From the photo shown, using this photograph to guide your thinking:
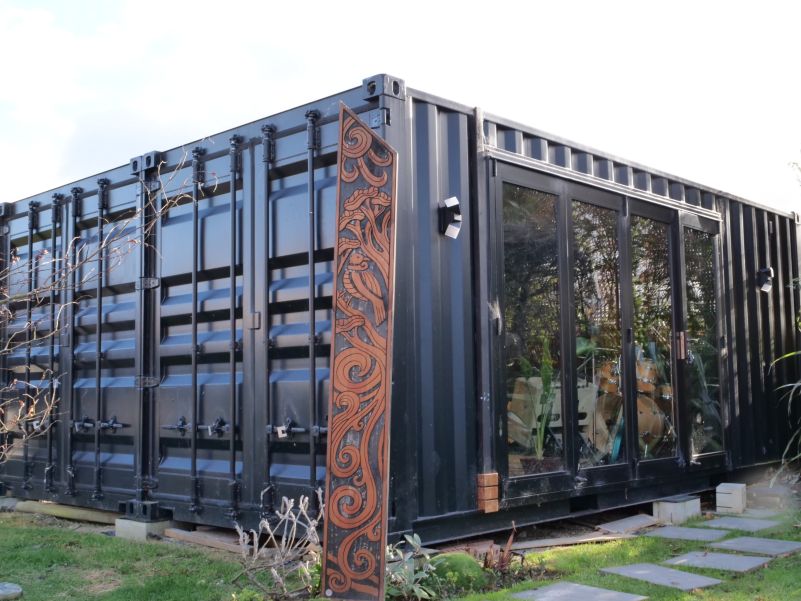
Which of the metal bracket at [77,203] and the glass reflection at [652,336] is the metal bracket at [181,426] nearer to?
the metal bracket at [77,203]

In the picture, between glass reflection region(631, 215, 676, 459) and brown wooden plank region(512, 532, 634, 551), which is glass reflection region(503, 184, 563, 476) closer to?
brown wooden plank region(512, 532, 634, 551)

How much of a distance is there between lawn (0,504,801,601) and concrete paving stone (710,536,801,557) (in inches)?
5.1

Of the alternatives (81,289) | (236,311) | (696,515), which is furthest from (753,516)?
(81,289)

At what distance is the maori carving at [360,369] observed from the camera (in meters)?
4.00

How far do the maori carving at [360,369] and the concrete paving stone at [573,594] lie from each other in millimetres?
792

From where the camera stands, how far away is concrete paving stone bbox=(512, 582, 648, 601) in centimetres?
409

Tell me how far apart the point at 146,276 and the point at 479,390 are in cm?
258

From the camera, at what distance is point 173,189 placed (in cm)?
598

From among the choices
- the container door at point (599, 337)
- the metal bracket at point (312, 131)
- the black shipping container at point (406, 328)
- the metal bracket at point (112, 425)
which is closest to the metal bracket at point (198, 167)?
the black shipping container at point (406, 328)

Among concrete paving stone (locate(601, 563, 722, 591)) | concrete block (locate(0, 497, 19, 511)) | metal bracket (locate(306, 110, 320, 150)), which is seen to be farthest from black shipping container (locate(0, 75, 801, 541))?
concrete paving stone (locate(601, 563, 722, 591))

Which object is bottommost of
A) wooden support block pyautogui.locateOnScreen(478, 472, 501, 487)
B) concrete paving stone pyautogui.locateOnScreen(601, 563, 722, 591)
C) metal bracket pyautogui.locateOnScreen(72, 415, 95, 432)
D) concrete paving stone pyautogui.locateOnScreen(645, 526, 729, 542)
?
concrete paving stone pyautogui.locateOnScreen(645, 526, 729, 542)

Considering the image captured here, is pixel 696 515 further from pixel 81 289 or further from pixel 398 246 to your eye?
pixel 81 289

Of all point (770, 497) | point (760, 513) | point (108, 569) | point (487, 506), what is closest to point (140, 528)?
point (108, 569)

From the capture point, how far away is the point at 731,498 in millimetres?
6941
